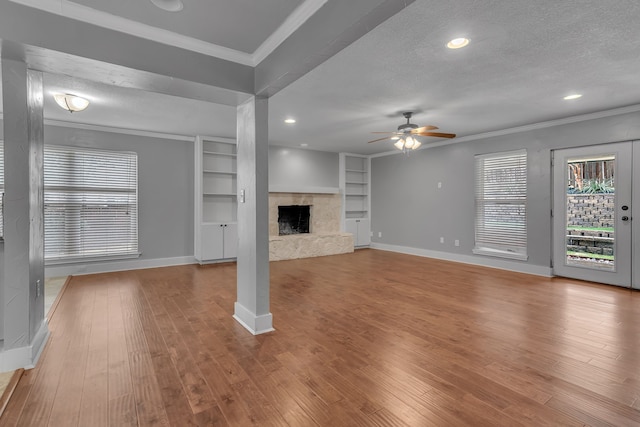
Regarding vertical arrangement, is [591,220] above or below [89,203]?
below

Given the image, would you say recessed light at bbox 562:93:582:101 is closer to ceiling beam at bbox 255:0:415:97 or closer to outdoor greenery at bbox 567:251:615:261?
outdoor greenery at bbox 567:251:615:261

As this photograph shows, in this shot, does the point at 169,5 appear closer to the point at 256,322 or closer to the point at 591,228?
the point at 256,322

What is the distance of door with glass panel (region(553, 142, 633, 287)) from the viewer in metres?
4.52

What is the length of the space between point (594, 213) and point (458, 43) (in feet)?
13.2

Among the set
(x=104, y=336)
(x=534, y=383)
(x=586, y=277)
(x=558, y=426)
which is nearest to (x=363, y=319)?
(x=534, y=383)

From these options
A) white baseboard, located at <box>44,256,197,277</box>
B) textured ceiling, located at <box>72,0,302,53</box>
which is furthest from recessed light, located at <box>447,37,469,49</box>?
white baseboard, located at <box>44,256,197,277</box>

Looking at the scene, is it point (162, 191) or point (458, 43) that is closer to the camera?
point (458, 43)

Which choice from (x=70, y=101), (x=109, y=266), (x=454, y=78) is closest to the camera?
(x=454, y=78)

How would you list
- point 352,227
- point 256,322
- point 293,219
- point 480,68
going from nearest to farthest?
point 256,322
point 480,68
point 293,219
point 352,227

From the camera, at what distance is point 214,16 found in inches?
90.2

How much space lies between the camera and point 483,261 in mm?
6141

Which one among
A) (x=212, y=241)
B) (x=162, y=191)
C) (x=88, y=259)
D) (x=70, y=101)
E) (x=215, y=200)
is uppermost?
(x=70, y=101)

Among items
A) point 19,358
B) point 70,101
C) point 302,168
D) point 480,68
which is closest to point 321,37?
point 480,68

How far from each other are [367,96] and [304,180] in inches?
159
